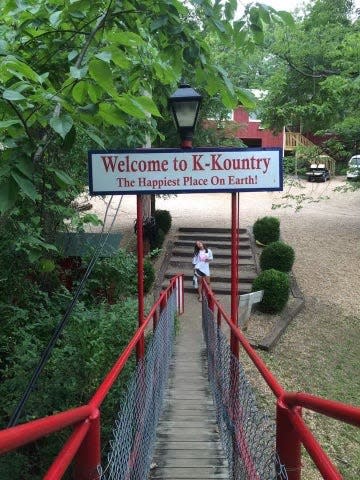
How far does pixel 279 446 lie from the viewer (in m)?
1.94

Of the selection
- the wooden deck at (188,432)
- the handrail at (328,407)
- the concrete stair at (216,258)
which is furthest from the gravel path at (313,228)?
the handrail at (328,407)

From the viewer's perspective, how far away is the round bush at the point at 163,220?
617 inches

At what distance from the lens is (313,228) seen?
58.0ft

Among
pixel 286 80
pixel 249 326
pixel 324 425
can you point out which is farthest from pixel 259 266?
pixel 324 425

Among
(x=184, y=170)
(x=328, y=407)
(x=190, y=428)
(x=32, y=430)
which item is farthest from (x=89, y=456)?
(x=190, y=428)

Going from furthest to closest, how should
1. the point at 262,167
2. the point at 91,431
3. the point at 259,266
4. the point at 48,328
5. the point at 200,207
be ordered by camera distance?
the point at 200,207, the point at 259,266, the point at 48,328, the point at 262,167, the point at 91,431

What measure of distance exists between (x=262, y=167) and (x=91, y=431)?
2522mm

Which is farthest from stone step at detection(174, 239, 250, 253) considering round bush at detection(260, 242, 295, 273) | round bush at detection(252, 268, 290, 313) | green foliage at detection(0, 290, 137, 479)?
green foliage at detection(0, 290, 137, 479)

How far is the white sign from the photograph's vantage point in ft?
12.3

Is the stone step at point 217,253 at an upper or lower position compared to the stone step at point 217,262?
upper

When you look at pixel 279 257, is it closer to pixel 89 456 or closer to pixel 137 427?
pixel 137 427

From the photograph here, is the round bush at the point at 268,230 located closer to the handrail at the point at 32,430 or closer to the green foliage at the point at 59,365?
the green foliage at the point at 59,365

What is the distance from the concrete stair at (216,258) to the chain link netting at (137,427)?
7835 millimetres

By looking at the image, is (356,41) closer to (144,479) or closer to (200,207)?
(144,479)
